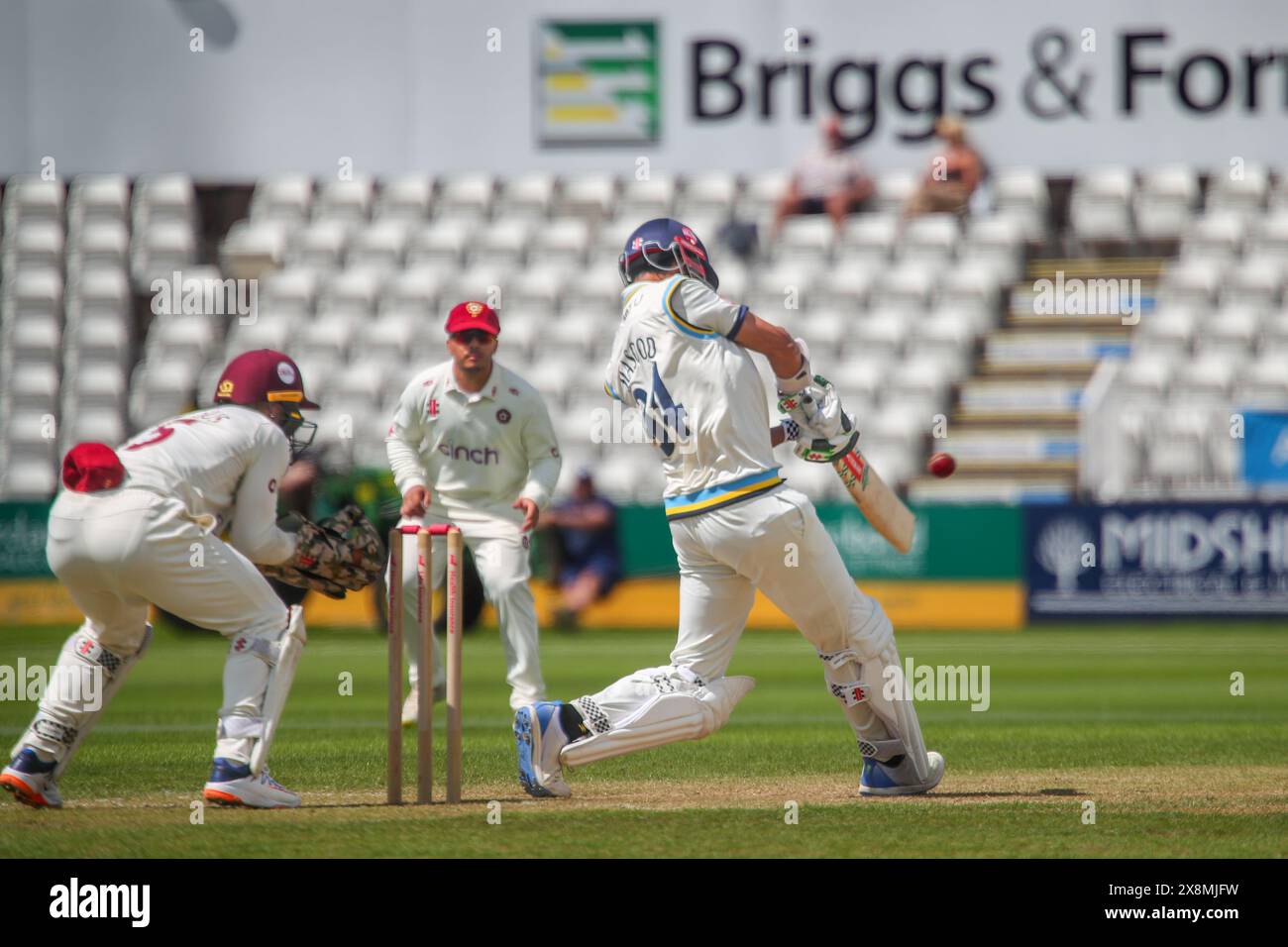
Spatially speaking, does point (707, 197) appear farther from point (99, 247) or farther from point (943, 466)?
point (943, 466)

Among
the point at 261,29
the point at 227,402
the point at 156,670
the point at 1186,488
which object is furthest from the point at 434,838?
the point at 261,29

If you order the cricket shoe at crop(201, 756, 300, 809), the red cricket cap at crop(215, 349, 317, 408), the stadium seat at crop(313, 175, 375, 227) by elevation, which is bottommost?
the cricket shoe at crop(201, 756, 300, 809)

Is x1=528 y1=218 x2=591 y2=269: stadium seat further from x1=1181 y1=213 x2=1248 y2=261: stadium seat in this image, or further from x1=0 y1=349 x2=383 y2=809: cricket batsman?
x1=0 y1=349 x2=383 y2=809: cricket batsman

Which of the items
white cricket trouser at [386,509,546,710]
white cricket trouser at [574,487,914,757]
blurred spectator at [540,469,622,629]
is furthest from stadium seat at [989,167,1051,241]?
white cricket trouser at [574,487,914,757]

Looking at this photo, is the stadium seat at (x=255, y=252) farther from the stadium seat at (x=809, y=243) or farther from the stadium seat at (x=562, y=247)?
the stadium seat at (x=809, y=243)

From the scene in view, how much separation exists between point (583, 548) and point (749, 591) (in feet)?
41.3

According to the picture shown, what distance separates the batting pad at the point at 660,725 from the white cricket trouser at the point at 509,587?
2247 mm

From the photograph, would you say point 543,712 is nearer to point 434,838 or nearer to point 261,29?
point 434,838

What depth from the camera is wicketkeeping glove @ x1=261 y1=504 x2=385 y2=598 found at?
708 cm

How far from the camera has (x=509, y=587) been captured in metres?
9.37

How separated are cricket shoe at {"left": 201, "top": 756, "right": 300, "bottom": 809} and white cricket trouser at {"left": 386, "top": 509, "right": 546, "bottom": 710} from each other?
88.2 inches

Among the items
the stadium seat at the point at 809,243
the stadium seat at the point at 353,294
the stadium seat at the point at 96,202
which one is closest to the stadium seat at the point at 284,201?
the stadium seat at the point at 353,294

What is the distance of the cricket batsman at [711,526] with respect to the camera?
6652 millimetres

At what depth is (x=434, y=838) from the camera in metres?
5.98
